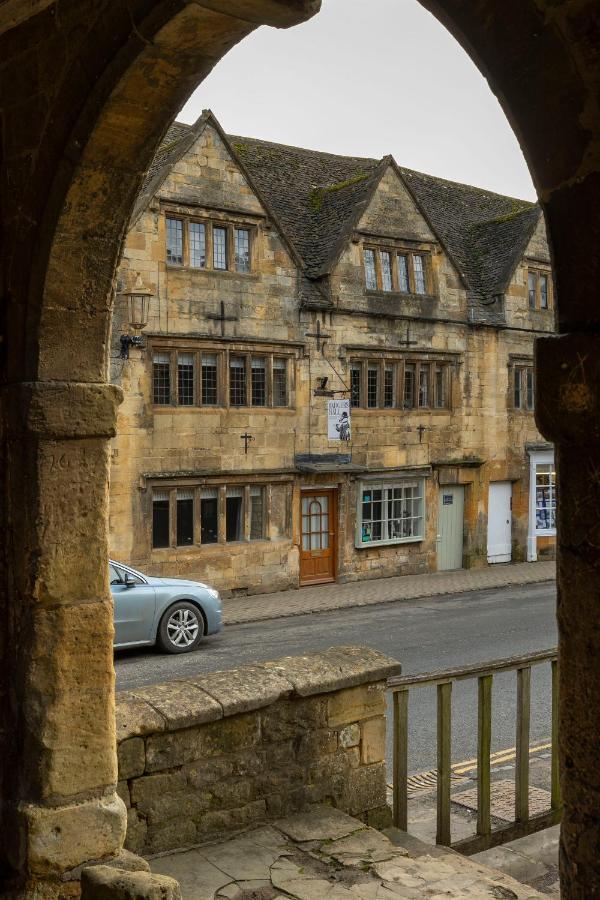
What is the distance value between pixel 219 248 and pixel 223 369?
2.16m

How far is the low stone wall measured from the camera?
425cm

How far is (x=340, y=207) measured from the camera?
1897 cm

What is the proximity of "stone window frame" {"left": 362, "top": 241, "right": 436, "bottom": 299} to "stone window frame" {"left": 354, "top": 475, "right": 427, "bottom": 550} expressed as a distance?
3.75m

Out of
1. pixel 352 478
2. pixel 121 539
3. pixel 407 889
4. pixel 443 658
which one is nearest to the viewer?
pixel 407 889

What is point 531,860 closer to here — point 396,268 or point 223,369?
point 223,369

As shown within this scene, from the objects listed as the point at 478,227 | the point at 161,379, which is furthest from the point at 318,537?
the point at 478,227

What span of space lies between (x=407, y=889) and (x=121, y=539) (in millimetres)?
11654

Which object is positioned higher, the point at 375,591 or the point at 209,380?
the point at 209,380

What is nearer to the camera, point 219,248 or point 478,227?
point 219,248

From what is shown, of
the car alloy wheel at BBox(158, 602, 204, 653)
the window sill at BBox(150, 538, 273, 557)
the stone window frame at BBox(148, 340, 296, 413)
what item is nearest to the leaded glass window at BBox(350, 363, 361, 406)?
the stone window frame at BBox(148, 340, 296, 413)

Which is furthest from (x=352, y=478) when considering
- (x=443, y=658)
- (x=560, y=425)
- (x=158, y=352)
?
(x=560, y=425)

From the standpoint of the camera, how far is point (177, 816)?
4.31 metres

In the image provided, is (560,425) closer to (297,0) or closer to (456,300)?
(297,0)

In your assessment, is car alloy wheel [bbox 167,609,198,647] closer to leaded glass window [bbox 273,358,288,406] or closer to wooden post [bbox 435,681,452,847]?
leaded glass window [bbox 273,358,288,406]
